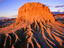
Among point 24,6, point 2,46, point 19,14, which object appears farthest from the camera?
point 19,14

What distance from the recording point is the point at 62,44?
407cm

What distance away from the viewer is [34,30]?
15.8 feet

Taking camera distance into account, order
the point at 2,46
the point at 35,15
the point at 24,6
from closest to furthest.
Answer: the point at 2,46 → the point at 35,15 → the point at 24,6

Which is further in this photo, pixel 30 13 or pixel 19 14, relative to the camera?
pixel 19 14

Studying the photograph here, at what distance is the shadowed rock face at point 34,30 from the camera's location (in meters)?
3.72

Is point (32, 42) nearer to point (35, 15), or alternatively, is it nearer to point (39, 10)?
point (35, 15)

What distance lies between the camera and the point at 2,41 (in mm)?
3107

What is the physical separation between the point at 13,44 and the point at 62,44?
9.41 feet

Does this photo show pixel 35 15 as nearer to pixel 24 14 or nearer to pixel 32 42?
pixel 24 14

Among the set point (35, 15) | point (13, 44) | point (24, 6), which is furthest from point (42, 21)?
point (13, 44)

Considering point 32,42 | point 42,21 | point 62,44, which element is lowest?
point 62,44

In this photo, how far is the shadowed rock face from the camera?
3721 mm

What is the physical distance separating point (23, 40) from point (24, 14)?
112 inches

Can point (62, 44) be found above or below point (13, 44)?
below
